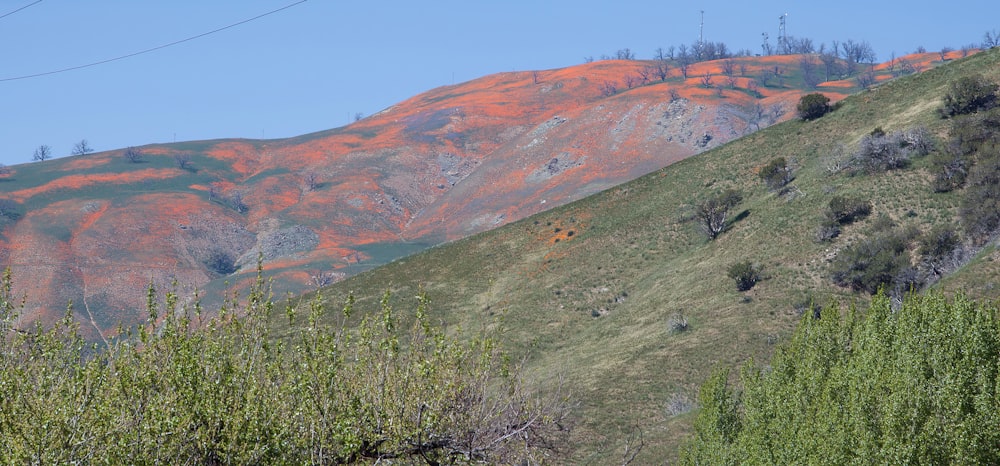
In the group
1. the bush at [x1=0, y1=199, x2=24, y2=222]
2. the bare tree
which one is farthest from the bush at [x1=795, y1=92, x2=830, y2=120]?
the bush at [x1=0, y1=199, x2=24, y2=222]

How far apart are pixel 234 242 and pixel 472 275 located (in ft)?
369

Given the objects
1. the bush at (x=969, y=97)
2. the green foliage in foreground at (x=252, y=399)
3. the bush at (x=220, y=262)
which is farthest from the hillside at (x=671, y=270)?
the bush at (x=220, y=262)

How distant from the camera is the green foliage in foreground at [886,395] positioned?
24.4 meters

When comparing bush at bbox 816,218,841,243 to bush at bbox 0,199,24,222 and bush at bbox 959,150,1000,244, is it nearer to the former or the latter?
bush at bbox 959,150,1000,244

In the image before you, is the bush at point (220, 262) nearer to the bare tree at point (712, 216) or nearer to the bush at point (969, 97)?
the bare tree at point (712, 216)

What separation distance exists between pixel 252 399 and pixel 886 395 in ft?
67.1

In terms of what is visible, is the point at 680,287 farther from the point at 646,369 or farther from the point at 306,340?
the point at 306,340

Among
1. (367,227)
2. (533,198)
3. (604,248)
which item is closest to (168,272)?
(367,227)

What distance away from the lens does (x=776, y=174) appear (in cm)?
7781

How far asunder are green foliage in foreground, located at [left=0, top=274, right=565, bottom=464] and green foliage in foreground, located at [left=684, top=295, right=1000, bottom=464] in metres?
13.1

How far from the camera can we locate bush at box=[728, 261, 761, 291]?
203 feet

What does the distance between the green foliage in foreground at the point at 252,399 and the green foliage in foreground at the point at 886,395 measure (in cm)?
1313

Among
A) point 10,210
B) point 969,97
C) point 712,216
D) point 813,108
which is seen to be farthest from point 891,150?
point 10,210

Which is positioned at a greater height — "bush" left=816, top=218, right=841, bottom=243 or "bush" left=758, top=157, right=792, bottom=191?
"bush" left=758, top=157, right=792, bottom=191
